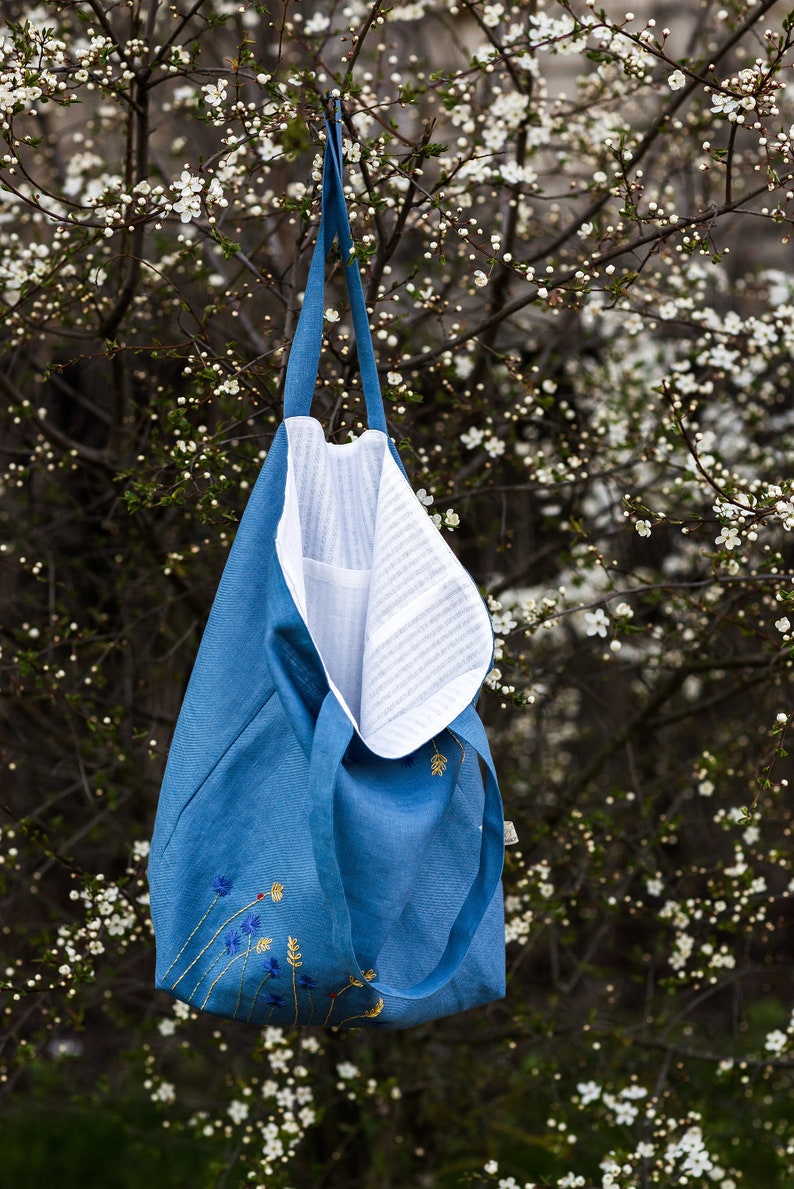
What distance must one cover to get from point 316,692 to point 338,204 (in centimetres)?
73

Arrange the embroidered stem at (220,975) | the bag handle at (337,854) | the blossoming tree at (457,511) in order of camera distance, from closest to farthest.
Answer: the bag handle at (337,854) < the embroidered stem at (220,975) < the blossoming tree at (457,511)

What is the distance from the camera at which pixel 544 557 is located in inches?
128

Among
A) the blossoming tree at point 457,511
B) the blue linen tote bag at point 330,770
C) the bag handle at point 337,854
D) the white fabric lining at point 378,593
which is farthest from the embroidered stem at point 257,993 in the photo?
the blossoming tree at point 457,511

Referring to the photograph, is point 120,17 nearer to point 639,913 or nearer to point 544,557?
point 544,557

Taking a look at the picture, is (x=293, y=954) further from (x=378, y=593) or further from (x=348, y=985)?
(x=378, y=593)

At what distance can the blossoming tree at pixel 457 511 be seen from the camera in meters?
2.15

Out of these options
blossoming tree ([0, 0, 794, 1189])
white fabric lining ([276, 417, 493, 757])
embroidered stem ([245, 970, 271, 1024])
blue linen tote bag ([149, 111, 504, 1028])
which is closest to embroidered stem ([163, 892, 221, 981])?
blue linen tote bag ([149, 111, 504, 1028])

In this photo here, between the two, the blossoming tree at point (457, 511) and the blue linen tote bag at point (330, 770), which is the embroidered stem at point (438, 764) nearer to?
the blue linen tote bag at point (330, 770)

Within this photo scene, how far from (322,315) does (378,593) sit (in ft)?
1.38

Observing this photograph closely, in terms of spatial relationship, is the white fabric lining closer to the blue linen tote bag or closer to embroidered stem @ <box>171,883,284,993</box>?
the blue linen tote bag

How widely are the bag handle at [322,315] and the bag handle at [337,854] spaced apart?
18.4 inches

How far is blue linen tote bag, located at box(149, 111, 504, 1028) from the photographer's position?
1.47 m

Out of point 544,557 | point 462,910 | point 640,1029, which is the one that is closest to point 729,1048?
A: point 640,1029

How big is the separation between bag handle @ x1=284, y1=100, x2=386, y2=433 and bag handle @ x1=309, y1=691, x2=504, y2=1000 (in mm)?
466
